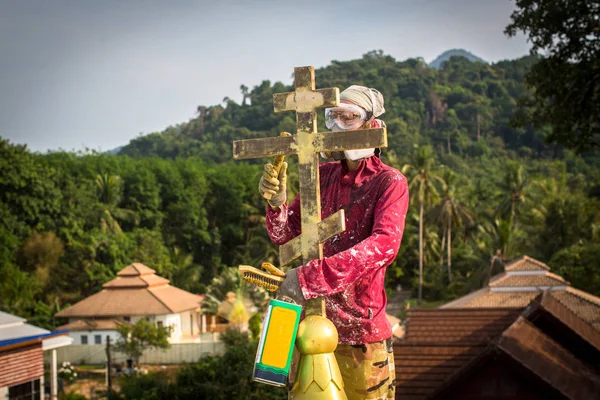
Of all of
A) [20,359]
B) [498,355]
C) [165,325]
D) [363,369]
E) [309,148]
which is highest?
[309,148]

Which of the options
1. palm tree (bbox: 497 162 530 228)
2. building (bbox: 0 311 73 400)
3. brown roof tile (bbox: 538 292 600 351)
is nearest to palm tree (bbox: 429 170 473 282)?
palm tree (bbox: 497 162 530 228)

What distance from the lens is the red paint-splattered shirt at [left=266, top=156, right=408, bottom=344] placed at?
3656 millimetres

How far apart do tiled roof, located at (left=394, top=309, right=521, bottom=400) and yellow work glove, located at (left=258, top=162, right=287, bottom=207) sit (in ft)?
22.9

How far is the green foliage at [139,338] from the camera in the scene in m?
31.6

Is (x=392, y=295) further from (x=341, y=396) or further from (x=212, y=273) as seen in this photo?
(x=341, y=396)

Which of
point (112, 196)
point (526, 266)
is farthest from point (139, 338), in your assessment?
point (112, 196)

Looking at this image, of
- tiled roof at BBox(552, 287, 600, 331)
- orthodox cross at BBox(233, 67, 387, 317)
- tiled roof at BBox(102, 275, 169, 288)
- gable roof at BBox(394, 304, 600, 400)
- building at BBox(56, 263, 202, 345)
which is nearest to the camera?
orthodox cross at BBox(233, 67, 387, 317)

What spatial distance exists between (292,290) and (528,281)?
72.9 feet

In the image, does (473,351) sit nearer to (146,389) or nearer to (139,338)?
(146,389)

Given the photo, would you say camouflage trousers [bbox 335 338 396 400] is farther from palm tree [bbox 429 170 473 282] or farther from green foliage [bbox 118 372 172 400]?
palm tree [bbox 429 170 473 282]

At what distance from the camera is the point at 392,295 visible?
53500 mm

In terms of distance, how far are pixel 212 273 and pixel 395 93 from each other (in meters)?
63.5

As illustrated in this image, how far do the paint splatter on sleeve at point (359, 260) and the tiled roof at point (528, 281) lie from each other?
20.4 meters

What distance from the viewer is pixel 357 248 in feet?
12.1
